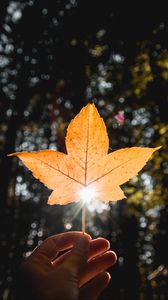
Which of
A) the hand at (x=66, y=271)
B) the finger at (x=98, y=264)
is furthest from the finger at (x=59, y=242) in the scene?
the finger at (x=98, y=264)

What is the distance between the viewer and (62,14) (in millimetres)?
7234

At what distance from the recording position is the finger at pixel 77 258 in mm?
999

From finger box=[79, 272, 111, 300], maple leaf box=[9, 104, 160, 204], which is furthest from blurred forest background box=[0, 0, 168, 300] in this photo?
maple leaf box=[9, 104, 160, 204]

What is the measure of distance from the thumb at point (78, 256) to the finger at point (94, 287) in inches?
15.5

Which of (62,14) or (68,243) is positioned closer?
(68,243)

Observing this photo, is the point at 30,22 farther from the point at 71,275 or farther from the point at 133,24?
the point at 71,275

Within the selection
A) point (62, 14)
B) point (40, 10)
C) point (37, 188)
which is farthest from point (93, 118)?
point (37, 188)

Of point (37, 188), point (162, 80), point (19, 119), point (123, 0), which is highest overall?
point (123, 0)

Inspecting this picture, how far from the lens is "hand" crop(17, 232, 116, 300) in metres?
0.92

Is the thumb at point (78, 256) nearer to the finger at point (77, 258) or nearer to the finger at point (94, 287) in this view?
the finger at point (77, 258)

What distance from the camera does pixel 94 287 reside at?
136 centimetres

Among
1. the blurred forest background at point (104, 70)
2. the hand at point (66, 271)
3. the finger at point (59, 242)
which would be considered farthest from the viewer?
the blurred forest background at point (104, 70)

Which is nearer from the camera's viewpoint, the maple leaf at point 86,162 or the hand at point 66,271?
the hand at point 66,271

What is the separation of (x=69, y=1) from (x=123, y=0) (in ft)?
8.86
